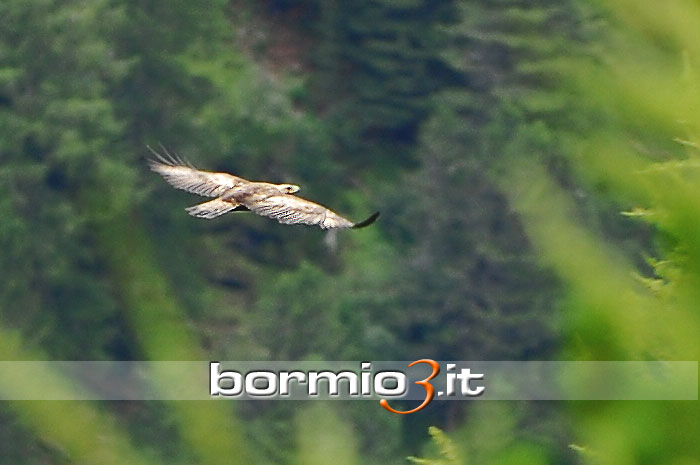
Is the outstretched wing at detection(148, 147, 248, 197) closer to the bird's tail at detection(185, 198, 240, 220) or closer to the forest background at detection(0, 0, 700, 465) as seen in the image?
the bird's tail at detection(185, 198, 240, 220)

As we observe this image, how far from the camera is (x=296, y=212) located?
15.1ft

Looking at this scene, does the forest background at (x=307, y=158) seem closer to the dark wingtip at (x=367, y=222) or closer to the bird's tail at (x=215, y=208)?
the bird's tail at (x=215, y=208)

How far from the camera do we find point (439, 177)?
1086 inches

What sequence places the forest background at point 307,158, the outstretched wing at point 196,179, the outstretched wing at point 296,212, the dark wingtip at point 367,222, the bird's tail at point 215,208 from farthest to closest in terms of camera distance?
the forest background at point 307,158 < the outstretched wing at point 196,179 < the bird's tail at point 215,208 < the outstretched wing at point 296,212 < the dark wingtip at point 367,222

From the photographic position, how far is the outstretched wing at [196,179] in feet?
16.4

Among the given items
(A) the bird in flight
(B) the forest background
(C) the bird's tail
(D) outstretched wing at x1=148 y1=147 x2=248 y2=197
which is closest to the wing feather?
(A) the bird in flight

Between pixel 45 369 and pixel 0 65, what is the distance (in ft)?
81.9

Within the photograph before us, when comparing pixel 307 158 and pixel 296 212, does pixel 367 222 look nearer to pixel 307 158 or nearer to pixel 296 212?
pixel 296 212

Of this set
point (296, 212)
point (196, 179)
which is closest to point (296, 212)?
point (296, 212)

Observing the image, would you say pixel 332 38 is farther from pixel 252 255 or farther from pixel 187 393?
pixel 187 393

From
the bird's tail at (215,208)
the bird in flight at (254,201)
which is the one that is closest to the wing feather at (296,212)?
the bird in flight at (254,201)

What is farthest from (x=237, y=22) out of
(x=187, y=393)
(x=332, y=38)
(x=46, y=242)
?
(x=187, y=393)

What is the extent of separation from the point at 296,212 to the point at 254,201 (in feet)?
0.70

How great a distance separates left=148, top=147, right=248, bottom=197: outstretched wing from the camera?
500cm
